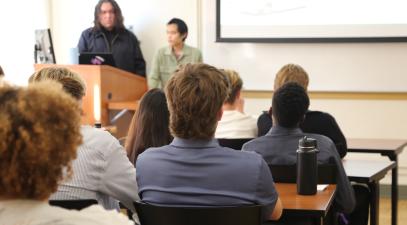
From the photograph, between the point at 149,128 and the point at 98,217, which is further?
the point at 149,128

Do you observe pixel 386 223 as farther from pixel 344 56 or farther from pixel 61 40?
pixel 61 40

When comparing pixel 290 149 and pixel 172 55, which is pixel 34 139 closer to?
pixel 290 149

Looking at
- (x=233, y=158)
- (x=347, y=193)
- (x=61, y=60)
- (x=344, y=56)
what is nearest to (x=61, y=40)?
(x=61, y=60)

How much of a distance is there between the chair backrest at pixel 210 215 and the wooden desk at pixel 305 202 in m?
0.38

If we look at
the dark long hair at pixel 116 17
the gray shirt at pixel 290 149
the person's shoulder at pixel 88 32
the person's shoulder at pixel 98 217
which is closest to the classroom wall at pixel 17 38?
the person's shoulder at pixel 88 32

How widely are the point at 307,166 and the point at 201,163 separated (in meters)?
0.55

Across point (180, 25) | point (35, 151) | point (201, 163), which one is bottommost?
point (201, 163)

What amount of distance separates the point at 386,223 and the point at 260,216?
3.20m

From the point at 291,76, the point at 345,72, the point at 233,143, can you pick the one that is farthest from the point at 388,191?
the point at 233,143

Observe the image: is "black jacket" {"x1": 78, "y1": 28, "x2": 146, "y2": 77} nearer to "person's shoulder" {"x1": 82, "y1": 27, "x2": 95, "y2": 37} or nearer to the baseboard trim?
"person's shoulder" {"x1": 82, "y1": 27, "x2": 95, "y2": 37}

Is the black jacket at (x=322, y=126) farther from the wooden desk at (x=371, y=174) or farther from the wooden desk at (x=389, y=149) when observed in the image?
the wooden desk at (x=389, y=149)

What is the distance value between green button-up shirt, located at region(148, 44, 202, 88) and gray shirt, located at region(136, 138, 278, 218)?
13.1ft

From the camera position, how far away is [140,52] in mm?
6414

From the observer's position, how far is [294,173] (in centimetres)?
283
